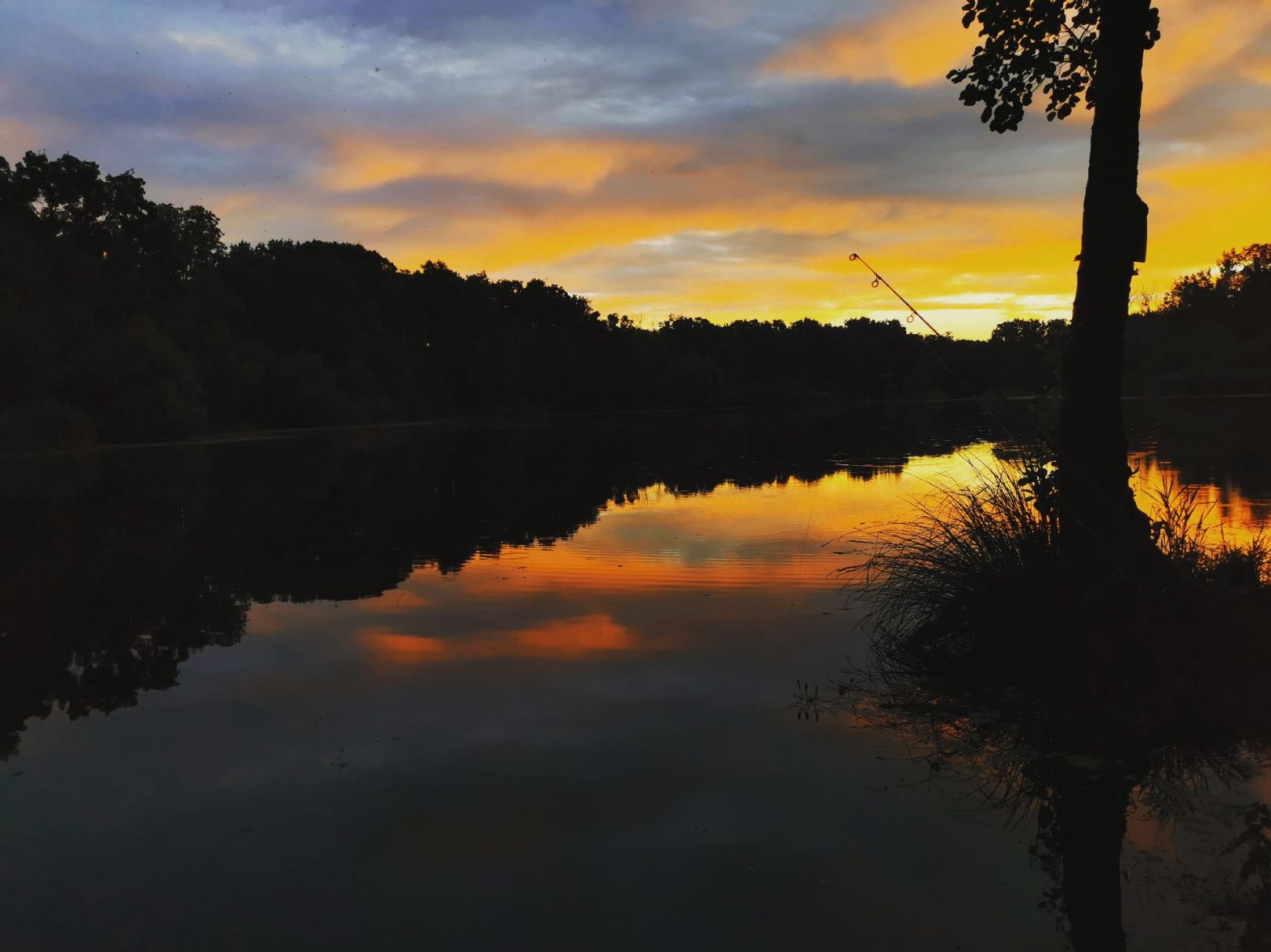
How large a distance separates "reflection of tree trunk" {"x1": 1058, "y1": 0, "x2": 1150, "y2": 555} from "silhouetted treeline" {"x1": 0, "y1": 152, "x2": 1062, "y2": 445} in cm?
38

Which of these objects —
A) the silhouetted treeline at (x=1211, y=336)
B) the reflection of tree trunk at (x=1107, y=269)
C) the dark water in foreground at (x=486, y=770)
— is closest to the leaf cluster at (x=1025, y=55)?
the reflection of tree trunk at (x=1107, y=269)

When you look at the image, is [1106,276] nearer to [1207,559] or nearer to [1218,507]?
[1207,559]

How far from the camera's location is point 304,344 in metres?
78.8

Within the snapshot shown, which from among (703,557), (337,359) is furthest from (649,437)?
(337,359)

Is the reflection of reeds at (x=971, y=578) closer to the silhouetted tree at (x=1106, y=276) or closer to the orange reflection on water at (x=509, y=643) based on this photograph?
the silhouetted tree at (x=1106, y=276)

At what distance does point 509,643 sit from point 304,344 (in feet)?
248

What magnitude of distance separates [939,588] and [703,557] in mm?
5474

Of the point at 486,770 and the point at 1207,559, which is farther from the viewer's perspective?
the point at 1207,559

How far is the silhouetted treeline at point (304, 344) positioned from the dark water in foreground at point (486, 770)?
3.17 m

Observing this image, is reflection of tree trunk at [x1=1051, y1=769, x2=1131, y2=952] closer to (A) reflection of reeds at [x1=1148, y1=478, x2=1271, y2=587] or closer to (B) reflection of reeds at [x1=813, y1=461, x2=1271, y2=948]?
(B) reflection of reeds at [x1=813, y1=461, x2=1271, y2=948]

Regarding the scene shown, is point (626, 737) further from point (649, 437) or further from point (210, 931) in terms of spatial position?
point (649, 437)

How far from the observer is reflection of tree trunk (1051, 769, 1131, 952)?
3762 millimetres

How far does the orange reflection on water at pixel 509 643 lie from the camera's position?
8.30 m

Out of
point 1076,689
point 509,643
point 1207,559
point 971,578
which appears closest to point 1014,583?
point 971,578
